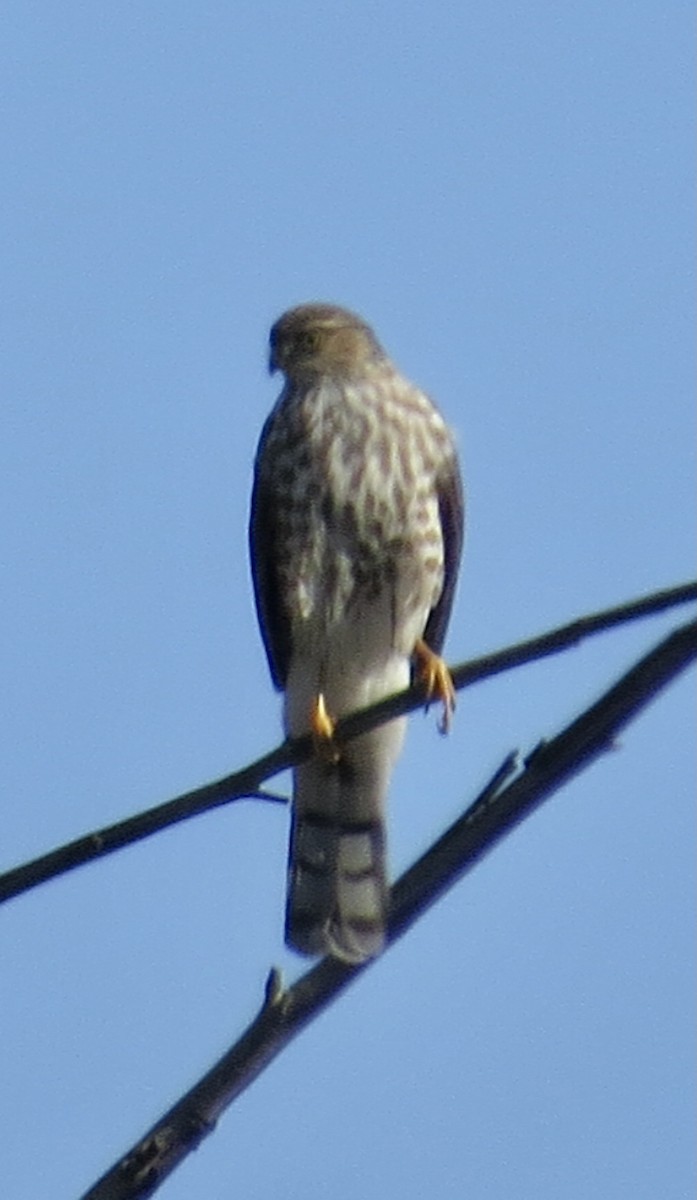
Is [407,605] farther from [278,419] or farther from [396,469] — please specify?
[278,419]

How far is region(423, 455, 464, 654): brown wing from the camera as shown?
229 inches

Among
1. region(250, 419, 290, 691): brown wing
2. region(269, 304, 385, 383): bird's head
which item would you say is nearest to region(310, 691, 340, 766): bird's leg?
region(250, 419, 290, 691): brown wing

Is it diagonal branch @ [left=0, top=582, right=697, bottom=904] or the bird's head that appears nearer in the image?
diagonal branch @ [left=0, top=582, right=697, bottom=904]

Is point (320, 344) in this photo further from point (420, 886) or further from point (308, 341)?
point (420, 886)

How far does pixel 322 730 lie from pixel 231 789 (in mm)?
1723

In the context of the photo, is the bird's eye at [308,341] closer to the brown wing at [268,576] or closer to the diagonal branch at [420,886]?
the brown wing at [268,576]

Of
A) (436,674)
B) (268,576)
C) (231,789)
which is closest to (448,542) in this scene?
(268,576)

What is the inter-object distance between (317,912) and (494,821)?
2.44 metres

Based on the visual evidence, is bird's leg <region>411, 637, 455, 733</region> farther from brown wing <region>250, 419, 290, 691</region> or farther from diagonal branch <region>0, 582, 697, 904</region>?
diagonal branch <region>0, 582, 697, 904</region>

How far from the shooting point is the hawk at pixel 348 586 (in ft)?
18.4

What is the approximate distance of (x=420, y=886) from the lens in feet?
10.1

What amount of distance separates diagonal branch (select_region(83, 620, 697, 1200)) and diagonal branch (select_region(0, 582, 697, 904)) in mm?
105

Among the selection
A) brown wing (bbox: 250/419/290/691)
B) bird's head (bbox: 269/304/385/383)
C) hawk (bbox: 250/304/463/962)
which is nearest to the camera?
hawk (bbox: 250/304/463/962)

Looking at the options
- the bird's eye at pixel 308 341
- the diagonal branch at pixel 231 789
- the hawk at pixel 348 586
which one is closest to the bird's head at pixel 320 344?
the bird's eye at pixel 308 341
